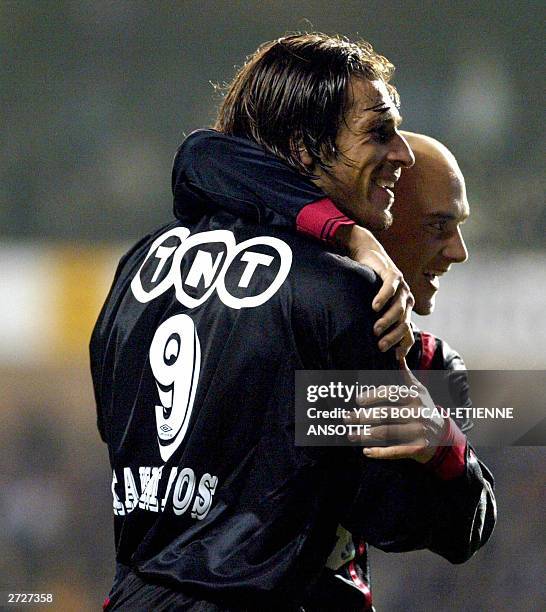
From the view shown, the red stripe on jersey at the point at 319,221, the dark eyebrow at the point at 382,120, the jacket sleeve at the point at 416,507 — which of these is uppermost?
the dark eyebrow at the point at 382,120

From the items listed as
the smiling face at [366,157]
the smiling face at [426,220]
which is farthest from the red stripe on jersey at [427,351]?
the smiling face at [366,157]

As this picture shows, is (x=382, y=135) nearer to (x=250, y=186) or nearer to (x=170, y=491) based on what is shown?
(x=250, y=186)

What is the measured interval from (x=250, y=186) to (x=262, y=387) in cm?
23

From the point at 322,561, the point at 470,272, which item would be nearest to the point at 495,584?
the point at 470,272

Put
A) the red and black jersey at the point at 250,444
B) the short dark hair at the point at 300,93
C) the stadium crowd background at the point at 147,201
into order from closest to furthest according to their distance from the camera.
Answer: the red and black jersey at the point at 250,444 → the short dark hair at the point at 300,93 → the stadium crowd background at the point at 147,201

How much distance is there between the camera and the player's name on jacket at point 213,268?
979 mm

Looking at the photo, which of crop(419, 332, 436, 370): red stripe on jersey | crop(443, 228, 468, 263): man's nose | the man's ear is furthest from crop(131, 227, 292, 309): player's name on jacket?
crop(443, 228, 468, 263): man's nose

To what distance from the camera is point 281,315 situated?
37.6 inches

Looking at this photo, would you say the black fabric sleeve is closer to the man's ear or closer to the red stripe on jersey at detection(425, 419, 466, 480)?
the man's ear

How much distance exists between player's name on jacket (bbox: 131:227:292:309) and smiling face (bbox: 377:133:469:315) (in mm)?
524

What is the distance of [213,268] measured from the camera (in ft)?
3.37

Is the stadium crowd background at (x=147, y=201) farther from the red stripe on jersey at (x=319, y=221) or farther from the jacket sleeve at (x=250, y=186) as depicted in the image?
the red stripe on jersey at (x=319, y=221)

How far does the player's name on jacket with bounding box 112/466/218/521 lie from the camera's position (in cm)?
99

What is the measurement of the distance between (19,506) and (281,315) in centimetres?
242
